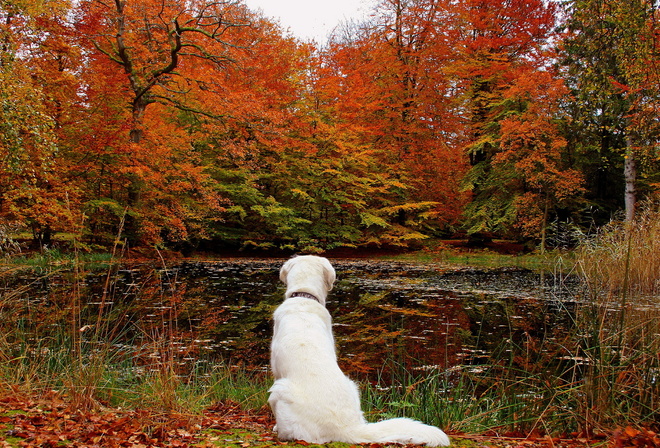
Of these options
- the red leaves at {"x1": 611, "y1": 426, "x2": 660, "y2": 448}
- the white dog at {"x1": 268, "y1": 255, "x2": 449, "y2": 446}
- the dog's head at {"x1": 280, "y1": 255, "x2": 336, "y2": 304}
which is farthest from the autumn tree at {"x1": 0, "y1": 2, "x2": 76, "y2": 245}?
the red leaves at {"x1": 611, "y1": 426, "x2": 660, "y2": 448}

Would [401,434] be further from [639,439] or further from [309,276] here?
[309,276]

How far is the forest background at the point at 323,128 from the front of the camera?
16.5m

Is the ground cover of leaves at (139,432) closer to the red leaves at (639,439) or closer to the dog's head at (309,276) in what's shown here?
the red leaves at (639,439)

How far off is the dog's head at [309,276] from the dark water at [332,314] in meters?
1.03

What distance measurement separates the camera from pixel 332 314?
876 cm

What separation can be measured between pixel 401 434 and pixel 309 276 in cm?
188

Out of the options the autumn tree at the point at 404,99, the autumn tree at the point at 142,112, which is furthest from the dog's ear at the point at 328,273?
the autumn tree at the point at 404,99

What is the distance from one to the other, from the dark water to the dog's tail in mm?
1251

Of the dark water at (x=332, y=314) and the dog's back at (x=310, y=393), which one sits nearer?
the dog's back at (x=310, y=393)

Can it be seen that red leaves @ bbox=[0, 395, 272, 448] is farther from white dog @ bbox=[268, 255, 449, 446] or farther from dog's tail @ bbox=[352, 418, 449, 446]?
dog's tail @ bbox=[352, 418, 449, 446]

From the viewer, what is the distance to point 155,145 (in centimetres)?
1694

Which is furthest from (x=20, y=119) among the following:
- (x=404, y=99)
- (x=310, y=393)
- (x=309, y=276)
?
(x=404, y=99)

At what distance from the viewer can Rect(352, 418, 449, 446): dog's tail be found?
2.35 metres

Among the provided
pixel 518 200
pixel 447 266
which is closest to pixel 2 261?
pixel 447 266
